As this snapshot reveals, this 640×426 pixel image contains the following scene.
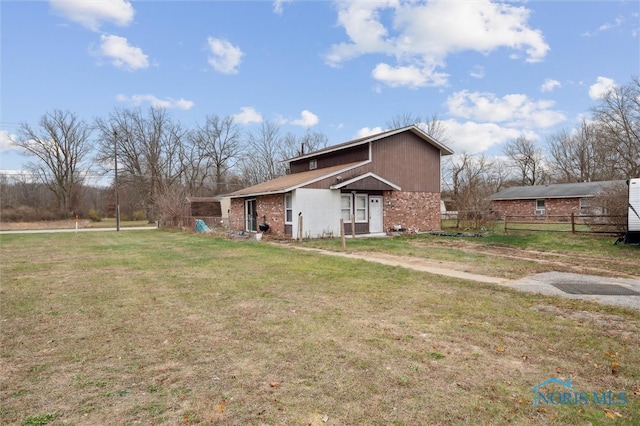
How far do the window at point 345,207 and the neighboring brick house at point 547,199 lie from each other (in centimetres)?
1423

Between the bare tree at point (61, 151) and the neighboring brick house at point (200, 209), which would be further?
the bare tree at point (61, 151)

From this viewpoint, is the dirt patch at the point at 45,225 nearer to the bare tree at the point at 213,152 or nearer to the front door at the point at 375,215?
the bare tree at the point at 213,152

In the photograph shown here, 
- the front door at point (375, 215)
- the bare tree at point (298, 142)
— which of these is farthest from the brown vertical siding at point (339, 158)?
the bare tree at point (298, 142)

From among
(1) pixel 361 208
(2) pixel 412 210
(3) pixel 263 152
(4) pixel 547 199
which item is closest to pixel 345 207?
(1) pixel 361 208

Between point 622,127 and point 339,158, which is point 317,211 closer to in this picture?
point 339,158

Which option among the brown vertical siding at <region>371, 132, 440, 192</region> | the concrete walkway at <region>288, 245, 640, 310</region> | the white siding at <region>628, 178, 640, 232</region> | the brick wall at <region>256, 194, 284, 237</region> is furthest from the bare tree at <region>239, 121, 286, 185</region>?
the concrete walkway at <region>288, 245, 640, 310</region>

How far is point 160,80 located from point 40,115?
30.6 meters

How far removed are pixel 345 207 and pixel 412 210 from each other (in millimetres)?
4671

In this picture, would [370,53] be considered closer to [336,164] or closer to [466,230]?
[336,164]

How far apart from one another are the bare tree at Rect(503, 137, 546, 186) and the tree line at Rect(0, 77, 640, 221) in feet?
0.40

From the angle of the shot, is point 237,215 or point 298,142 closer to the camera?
point 237,215

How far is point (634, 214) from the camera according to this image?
40.8 ft

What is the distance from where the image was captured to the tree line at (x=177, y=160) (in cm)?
4050

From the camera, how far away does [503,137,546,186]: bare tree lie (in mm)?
46844
